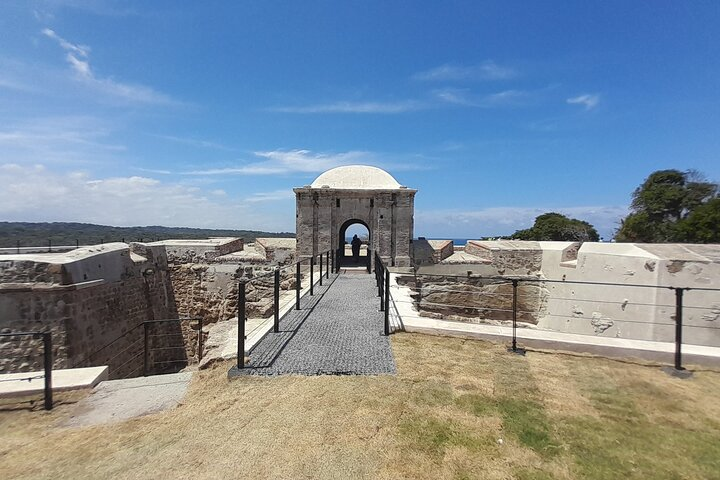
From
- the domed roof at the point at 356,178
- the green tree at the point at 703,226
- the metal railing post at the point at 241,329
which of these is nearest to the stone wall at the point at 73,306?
the metal railing post at the point at 241,329

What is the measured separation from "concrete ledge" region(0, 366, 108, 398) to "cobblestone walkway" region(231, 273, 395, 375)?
5.82 feet

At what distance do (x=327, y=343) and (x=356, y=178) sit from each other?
13.8 meters

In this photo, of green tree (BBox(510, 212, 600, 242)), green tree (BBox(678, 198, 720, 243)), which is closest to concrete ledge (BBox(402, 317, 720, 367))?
green tree (BBox(678, 198, 720, 243))

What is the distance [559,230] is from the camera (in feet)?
125

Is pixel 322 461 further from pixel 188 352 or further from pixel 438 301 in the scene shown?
pixel 188 352

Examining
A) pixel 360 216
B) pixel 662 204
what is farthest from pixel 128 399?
pixel 662 204

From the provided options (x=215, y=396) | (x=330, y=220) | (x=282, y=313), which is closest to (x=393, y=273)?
(x=330, y=220)

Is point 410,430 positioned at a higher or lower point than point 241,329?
lower

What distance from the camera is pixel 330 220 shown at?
17359mm

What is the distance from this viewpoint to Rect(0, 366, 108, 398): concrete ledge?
13.6ft

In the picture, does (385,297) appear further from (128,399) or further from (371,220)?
(371,220)

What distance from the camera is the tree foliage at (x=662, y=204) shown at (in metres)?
29.7

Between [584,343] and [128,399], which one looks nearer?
[128,399]

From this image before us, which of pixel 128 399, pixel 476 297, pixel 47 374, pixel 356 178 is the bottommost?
pixel 476 297
